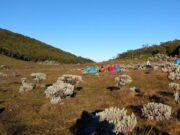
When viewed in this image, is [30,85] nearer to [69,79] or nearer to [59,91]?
[69,79]

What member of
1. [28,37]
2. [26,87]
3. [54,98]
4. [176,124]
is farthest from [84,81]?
[28,37]

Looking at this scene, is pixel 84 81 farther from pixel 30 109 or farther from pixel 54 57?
pixel 54 57

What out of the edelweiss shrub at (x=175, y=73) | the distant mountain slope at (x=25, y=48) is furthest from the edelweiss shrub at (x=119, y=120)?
the distant mountain slope at (x=25, y=48)

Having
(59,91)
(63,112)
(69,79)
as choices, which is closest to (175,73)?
(69,79)

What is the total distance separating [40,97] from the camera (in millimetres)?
25953

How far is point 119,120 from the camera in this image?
1312 centimetres

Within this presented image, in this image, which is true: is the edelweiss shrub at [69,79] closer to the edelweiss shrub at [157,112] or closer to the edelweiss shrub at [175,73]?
the edelweiss shrub at [175,73]

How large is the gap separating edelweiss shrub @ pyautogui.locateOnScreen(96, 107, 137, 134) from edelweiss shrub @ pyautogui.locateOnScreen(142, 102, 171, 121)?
3.34 meters

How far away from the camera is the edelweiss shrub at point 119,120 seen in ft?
40.7

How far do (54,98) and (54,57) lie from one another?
11522 centimetres

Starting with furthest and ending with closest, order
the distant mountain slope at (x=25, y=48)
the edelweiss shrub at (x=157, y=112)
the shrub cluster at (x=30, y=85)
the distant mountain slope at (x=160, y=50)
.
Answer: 1. the distant mountain slope at (x=25, y=48)
2. the distant mountain slope at (x=160, y=50)
3. the shrub cluster at (x=30, y=85)
4. the edelweiss shrub at (x=157, y=112)

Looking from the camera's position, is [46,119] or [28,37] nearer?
[46,119]

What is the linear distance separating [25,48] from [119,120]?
424 feet

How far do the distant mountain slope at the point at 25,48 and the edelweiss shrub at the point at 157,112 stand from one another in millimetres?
107690
